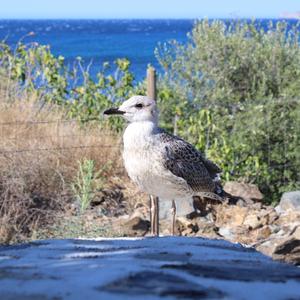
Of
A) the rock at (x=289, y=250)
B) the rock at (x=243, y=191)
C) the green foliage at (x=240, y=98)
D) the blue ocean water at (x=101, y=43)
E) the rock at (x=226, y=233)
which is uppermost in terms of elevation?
the green foliage at (x=240, y=98)

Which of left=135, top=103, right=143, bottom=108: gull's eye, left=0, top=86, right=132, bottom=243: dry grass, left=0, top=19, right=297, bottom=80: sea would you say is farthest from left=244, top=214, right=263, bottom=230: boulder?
left=0, top=19, right=297, bottom=80: sea

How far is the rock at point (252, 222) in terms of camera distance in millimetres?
9070

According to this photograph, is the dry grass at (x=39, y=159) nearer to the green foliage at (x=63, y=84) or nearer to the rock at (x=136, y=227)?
the green foliage at (x=63, y=84)

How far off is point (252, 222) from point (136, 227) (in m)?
1.35

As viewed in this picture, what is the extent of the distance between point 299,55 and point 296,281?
11219mm

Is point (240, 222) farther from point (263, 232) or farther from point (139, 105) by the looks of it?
point (139, 105)

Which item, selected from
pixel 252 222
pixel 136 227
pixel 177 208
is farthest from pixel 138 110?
Result: pixel 252 222

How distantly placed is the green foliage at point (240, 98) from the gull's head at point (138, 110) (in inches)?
179

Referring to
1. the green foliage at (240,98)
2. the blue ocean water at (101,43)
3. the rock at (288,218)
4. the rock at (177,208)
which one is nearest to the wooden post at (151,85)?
the rock at (177,208)

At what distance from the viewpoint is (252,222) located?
360 inches

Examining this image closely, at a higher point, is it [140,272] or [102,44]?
[140,272]

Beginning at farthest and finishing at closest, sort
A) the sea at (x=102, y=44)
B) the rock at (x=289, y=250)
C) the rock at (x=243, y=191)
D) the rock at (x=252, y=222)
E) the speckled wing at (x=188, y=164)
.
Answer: the sea at (x=102, y=44), the rock at (x=243, y=191), the rock at (x=252, y=222), the rock at (x=289, y=250), the speckled wing at (x=188, y=164)

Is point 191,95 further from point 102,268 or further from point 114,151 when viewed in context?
point 102,268

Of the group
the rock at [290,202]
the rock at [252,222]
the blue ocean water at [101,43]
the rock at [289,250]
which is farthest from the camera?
the blue ocean water at [101,43]
